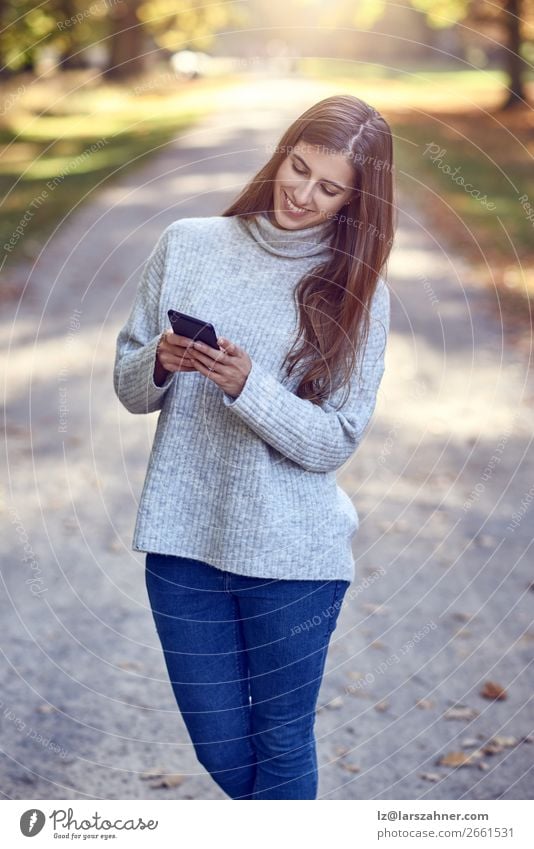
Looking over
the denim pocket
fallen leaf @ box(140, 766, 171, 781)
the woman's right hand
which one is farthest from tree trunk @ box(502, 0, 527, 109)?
the woman's right hand

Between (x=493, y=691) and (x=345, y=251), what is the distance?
2.36 m

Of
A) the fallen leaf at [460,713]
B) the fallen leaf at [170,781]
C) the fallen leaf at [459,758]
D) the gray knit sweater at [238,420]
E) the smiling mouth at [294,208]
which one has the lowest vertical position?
the fallen leaf at [170,781]

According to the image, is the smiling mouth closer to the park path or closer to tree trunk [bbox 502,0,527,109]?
the park path

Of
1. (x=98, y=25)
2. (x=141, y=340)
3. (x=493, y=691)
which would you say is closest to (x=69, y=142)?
(x=98, y=25)

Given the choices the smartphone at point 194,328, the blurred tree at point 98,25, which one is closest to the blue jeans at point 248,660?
the smartphone at point 194,328

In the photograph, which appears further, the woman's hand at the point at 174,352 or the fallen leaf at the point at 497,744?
the fallen leaf at the point at 497,744

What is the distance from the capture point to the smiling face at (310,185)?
2324 millimetres

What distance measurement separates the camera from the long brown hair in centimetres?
232

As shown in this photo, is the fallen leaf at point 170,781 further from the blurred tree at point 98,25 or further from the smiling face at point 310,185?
the blurred tree at point 98,25

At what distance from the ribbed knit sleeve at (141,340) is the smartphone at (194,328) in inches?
9.1

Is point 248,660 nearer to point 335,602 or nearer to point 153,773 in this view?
point 335,602

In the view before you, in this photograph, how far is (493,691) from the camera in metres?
4.14
